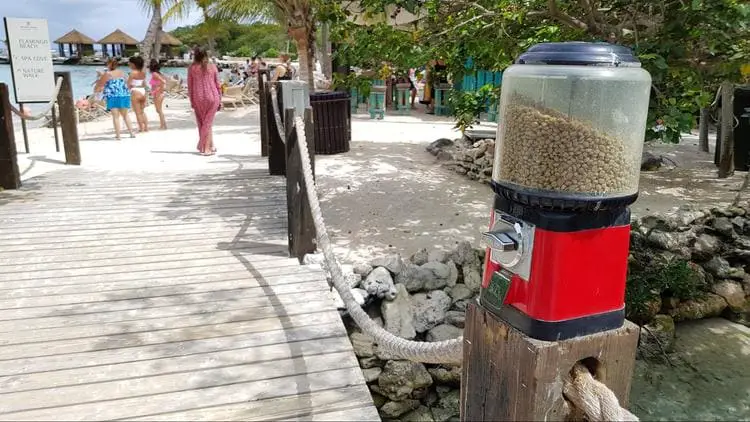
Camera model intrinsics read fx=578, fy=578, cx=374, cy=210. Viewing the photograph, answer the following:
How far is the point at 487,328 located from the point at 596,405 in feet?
1.04

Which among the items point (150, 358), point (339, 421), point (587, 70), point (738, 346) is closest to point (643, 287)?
point (738, 346)

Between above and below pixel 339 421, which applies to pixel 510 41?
above

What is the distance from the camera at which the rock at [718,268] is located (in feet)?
21.3

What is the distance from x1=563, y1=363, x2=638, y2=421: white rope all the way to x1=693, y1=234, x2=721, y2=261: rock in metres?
5.92

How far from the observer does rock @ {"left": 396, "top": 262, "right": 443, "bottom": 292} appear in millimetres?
5266

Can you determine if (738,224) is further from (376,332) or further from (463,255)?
(376,332)

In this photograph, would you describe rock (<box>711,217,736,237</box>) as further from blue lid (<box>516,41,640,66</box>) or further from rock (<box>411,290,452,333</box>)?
blue lid (<box>516,41,640,66</box>)

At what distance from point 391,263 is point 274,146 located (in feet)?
9.25

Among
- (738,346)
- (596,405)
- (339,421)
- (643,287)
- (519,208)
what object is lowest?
(738,346)

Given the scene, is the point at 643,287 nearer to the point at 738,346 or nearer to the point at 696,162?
the point at 738,346

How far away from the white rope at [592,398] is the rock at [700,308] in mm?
5409

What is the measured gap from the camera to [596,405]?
4.46 ft

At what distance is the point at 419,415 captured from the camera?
4918 mm

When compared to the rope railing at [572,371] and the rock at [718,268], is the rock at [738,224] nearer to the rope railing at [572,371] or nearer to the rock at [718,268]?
the rock at [718,268]
